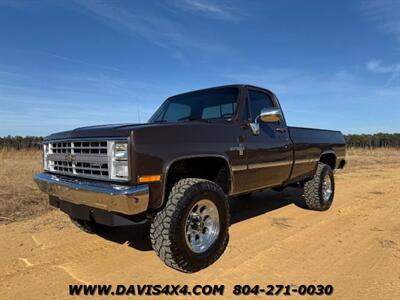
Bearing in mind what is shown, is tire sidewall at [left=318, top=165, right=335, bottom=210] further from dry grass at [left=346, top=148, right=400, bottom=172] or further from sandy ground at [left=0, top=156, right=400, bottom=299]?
dry grass at [left=346, top=148, right=400, bottom=172]

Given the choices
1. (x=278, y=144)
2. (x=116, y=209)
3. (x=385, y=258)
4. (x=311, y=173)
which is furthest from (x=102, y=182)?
(x=311, y=173)

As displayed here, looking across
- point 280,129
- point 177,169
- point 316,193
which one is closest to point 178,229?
point 177,169

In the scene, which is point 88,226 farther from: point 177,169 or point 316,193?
point 316,193

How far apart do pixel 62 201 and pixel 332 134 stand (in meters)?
5.88

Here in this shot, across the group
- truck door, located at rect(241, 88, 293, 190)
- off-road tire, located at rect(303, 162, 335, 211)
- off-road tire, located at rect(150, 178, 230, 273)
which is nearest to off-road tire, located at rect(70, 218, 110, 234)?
off-road tire, located at rect(150, 178, 230, 273)

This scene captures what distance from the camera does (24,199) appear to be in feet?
25.7

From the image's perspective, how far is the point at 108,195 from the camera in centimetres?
371

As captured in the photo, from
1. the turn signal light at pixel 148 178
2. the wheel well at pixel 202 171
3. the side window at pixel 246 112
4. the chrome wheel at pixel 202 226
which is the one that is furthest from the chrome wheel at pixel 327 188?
the turn signal light at pixel 148 178

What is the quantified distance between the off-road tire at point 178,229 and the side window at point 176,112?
1.64 meters

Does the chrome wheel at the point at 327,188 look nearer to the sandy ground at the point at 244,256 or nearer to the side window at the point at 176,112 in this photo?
the sandy ground at the point at 244,256

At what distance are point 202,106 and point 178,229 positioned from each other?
2207 millimetres

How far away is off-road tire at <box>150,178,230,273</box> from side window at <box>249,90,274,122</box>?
1831mm

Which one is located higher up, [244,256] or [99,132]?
[99,132]

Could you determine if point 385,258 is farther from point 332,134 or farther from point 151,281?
point 332,134
